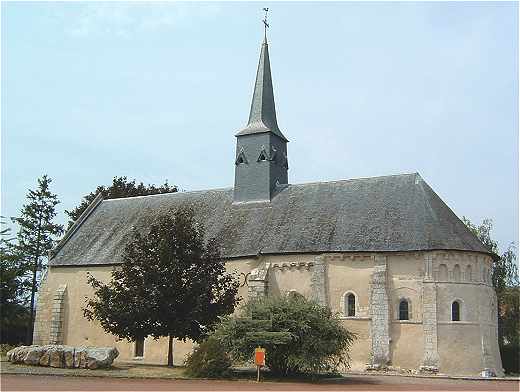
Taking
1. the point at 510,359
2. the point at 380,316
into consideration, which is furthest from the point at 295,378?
the point at 510,359

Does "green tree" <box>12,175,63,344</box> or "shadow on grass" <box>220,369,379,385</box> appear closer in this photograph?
"shadow on grass" <box>220,369,379,385</box>

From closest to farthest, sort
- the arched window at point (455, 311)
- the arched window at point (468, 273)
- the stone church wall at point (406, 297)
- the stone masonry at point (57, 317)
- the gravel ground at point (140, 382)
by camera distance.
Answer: the gravel ground at point (140, 382)
the stone church wall at point (406, 297)
the arched window at point (455, 311)
the arched window at point (468, 273)
the stone masonry at point (57, 317)

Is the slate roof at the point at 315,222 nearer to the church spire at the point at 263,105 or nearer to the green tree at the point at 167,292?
the church spire at the point at 263,105

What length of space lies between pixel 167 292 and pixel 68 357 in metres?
5.15

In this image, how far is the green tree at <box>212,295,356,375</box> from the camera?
2120 cm

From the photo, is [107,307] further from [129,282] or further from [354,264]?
[354,264]

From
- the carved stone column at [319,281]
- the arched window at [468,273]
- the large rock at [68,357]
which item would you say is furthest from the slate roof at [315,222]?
the large rock at [68,357]

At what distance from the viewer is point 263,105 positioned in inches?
1563

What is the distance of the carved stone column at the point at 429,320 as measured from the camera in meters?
28.0

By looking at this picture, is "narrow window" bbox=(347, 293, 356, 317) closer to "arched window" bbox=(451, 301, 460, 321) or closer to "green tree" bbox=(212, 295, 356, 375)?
"arched window" bbox=(451, 301, 460, 321)

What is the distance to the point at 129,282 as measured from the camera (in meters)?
26.6

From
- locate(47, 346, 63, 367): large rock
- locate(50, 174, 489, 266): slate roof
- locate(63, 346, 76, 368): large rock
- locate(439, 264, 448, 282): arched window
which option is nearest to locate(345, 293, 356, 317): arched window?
locate(50, 174, 489, 266): slate roof

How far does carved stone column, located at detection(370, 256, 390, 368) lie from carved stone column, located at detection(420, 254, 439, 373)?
69.1 inches

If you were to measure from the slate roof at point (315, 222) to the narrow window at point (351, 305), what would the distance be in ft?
7.88
